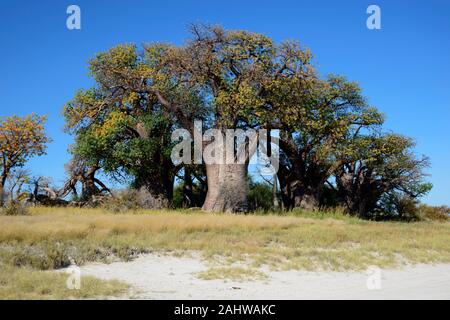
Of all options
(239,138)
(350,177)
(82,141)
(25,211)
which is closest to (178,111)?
(239,138)

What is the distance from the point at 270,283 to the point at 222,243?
437cm

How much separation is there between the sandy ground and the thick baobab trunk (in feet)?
41.9

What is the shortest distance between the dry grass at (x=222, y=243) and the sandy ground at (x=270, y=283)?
583mm

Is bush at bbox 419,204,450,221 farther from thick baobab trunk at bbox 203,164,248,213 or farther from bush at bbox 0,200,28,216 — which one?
bush at bbox 0,200,28,216

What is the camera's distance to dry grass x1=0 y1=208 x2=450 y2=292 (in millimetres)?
12242

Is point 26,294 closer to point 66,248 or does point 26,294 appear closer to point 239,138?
point 66,248

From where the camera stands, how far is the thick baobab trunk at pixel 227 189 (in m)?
25.7

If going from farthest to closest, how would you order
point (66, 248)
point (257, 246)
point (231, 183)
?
1. point (231, 183)
2. point (257, 246)
3. point (66, 248)

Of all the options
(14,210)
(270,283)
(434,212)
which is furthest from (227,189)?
(434,212)

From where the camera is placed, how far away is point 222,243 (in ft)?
48.0

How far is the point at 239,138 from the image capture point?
26.6 meters

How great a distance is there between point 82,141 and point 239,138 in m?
8.61

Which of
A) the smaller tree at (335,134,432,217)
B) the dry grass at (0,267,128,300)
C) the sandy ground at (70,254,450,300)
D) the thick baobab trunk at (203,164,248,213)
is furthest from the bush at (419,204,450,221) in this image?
the dry grass at (0,267,128,300)

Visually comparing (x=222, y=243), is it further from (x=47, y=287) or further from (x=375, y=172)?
(x=375, y=172)
